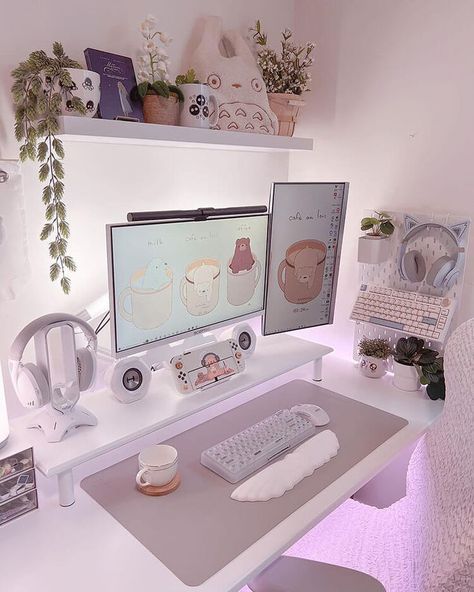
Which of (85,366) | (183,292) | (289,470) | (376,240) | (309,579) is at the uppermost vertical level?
(376,240)

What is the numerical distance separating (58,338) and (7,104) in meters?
0.54

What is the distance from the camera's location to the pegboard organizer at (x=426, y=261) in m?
1.52

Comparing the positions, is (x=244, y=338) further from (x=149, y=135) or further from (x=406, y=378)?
(x=149, y=135)

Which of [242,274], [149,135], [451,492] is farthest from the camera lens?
[242,274]

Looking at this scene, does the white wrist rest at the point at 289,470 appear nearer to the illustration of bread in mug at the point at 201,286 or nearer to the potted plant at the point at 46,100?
the illustration of bread in mug at the point at 201,286

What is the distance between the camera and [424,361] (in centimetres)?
151

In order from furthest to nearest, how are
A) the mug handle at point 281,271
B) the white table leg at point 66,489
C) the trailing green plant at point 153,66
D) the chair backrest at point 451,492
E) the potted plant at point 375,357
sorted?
the potted plant at point 375,357, the mug handle at point 281,271, the trailing green plant at point 153,66, the white table leg at point 66,489, the chair backrest at point 451,492

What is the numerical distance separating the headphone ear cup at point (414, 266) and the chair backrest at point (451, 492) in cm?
63

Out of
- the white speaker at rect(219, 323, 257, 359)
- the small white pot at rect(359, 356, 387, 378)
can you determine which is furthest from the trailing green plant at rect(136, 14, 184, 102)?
the small white pot at rect(359, 356, 387, 378)

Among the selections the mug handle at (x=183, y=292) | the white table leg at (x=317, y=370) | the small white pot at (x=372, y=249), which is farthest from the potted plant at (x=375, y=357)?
the mug handle at (x=183, y=292)

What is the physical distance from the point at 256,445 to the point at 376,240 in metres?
0.80

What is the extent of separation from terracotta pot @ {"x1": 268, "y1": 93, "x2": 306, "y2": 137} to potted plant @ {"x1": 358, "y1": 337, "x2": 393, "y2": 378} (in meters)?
0.77

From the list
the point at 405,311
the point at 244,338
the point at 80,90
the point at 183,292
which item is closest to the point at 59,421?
the point at 183,292

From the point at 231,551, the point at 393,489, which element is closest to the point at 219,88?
the point at 231,551
